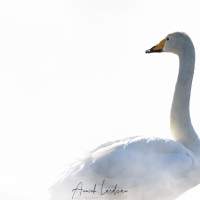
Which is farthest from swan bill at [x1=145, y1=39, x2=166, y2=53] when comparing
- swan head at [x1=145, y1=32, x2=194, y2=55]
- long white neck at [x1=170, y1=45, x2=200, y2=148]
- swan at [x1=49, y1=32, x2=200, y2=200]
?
swan at [x1=49, y1=32, x2=200, y2=200]

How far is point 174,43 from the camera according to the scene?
1291cm

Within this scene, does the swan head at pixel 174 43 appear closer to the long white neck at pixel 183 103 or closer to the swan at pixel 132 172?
the long white neck at pixel 183 103

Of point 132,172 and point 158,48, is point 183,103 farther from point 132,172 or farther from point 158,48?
point 132,172

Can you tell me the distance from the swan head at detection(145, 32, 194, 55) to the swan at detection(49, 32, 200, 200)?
6.86ft

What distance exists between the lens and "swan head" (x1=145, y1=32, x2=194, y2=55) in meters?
12.9

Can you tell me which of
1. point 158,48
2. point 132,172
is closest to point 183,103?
point 158,48

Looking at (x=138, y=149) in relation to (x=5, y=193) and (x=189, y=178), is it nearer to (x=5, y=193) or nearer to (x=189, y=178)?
(x=189, y=178)

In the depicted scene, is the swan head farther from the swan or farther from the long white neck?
the swan

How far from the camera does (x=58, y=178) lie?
1048 cm

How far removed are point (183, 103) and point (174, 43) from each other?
3.08 feet

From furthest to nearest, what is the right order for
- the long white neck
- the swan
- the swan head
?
the swan head, the long white neck, the swan

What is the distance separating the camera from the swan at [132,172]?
409 inches

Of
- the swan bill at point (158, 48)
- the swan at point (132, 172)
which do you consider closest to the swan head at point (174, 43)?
the swan bill at point (158, 48)

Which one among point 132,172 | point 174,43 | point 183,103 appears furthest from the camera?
point 174,43
